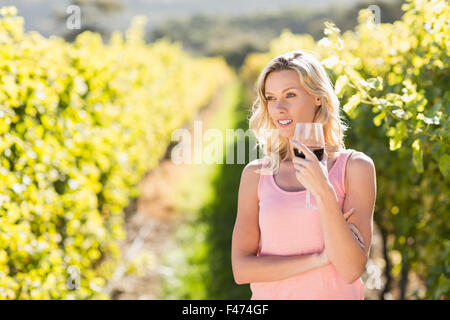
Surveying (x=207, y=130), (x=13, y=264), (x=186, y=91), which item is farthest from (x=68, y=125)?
(x=207, y=130)

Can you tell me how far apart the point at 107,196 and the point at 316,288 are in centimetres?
344

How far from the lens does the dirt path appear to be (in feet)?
17.1

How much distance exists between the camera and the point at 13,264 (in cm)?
301

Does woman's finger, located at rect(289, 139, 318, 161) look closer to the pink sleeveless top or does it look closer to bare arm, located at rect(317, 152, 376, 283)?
bare arm, located at rect(317, 152, 376, 283)

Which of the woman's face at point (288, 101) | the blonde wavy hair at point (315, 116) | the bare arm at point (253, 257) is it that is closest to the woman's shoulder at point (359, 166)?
the blonde wavy hair at point (315, 116)

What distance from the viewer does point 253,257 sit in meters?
1.89

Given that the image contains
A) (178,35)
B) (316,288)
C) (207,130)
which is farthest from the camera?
(178,35)

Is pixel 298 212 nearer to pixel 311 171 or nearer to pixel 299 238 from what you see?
pixel 299 238

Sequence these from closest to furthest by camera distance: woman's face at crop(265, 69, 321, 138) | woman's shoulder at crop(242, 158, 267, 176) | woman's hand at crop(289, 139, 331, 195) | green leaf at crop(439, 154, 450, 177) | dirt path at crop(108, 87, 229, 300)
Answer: woman's hand at crop(289, 139, 331, 195)
woman's face at crop(265, 69, 321, 138)
woman's shoulder at crop(242, 158, 267, 176)
green leaf at crop(439, 154, 450, 177)
dirt path at crop(108, 87, 229, 300)

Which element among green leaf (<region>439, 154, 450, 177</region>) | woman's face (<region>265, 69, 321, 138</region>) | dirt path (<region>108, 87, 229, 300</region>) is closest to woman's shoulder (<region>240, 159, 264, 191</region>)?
woman's face (<region>265, 69, 321, 138</region>)

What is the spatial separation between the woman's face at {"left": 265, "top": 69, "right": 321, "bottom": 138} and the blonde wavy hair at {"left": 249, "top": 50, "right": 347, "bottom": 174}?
0.9 inches

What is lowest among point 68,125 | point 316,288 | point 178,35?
point 316,288

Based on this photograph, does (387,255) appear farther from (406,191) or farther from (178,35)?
(178,35)

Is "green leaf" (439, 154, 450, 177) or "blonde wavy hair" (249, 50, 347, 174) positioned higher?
"blonde wavy hair" (249, 50, 347, 174)
